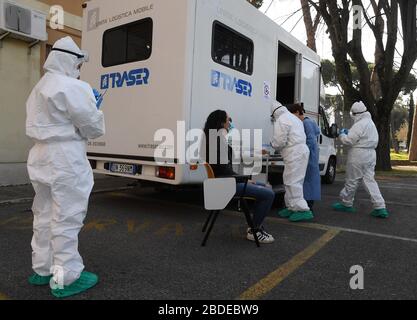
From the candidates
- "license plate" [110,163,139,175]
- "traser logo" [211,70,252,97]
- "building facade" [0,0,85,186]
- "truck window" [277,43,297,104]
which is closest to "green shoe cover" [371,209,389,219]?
"traser logo" [211,70,252,97]

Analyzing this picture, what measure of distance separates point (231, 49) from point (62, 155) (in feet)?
11.6

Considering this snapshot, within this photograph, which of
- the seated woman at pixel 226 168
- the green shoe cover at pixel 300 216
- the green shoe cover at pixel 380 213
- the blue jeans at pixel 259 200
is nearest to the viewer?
the seated woman at pixel 226 168

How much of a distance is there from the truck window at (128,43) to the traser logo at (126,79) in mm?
168

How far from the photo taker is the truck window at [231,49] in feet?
18.2

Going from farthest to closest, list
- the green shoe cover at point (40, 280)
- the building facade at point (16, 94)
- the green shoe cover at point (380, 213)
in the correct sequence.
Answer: the building facade at point (16, 94)
the green shoe cover at point (380, 213)
the green shoe cover at point (40, 280)

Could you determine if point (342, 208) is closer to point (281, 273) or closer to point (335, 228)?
point (335, 228)

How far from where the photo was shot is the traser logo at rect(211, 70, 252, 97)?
5.51m

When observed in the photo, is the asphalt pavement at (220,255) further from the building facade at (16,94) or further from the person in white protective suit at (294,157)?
the building facade at (16,94)

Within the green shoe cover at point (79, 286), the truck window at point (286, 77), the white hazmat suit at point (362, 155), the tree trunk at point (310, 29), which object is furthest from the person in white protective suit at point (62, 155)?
the tree trunk at point (310, 29)

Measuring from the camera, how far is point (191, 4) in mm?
5059

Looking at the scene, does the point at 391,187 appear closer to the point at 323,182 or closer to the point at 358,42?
the point at 323,182

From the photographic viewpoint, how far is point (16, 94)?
852 cm

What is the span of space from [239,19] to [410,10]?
11696 mm
